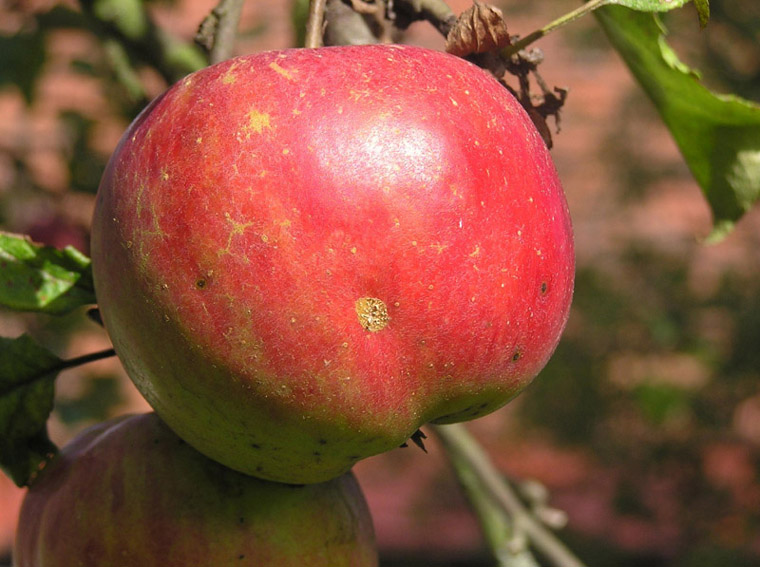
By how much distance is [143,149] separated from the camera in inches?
23.3

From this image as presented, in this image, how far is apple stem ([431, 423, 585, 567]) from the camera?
1.14 m

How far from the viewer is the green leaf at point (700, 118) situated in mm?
748

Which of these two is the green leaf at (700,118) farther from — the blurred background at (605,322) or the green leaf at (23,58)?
the green leaf at (23,58)

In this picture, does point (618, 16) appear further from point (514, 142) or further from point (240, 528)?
point (240, 528)

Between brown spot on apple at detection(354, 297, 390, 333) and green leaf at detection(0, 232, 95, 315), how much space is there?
298mm

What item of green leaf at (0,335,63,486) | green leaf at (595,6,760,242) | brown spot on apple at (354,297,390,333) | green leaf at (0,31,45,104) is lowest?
green leaf at (0,31,45,104)

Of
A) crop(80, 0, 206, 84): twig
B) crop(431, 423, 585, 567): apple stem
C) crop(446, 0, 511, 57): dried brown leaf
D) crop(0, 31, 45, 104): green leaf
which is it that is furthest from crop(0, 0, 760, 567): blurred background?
crop(446, 0, 511, 57): dried brown leaf

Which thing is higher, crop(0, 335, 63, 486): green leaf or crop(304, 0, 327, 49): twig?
crop(304, 0, 327, 49): twig

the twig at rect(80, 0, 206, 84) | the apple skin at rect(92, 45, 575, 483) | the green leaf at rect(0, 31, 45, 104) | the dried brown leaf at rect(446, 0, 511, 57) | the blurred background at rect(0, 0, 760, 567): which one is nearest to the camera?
the apple skin at rect(92, 45, 575, 483)

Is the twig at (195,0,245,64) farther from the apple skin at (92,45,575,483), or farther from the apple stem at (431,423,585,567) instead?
the apple stem at (431,423,585,567)

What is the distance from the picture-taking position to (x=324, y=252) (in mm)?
545

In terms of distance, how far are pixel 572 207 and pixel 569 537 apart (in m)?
1.05

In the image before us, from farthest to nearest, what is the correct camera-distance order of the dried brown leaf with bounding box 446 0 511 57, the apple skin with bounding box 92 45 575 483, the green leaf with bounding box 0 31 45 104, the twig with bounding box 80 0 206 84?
the green leaf with bounding box 0 31 45 104, the twig with bounding box 80 0 206 84, the dried brown leaf with bounding box 446 0 511 57, the apple skin with bounding box 92 45 575 483

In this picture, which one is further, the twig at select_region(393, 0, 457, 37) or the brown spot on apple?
the twig at select_region(393, 0, 457, 37)
